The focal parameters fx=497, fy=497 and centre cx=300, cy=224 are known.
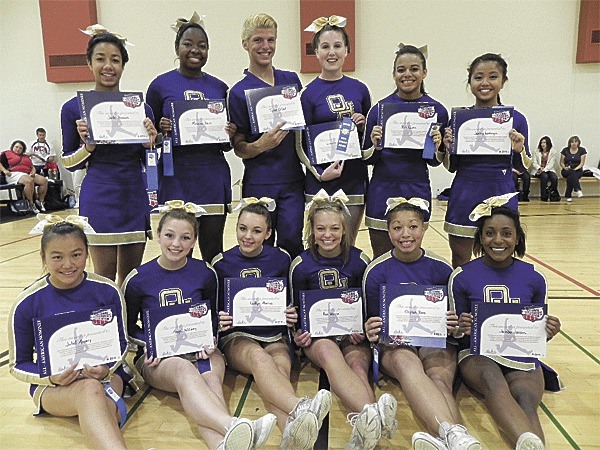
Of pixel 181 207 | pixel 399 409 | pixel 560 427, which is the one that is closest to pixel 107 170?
pixel 181 207

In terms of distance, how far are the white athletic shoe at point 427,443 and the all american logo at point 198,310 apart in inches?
43.6

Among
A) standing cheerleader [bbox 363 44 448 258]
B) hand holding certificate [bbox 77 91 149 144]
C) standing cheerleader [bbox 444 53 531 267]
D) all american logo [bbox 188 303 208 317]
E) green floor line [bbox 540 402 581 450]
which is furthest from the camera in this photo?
standing cheerleader [bbox 363 44 448 258]

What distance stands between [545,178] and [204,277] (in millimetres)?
8297

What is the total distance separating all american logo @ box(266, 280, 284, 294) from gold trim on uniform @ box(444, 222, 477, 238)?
102 cm

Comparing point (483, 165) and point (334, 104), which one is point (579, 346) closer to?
point (483, 165)

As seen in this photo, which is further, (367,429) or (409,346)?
(409,346)

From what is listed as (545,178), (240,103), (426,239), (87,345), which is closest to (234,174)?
(426,239)

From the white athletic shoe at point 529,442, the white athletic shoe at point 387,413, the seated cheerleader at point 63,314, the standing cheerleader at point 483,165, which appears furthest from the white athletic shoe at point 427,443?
the standing cheerleader at point 483,165

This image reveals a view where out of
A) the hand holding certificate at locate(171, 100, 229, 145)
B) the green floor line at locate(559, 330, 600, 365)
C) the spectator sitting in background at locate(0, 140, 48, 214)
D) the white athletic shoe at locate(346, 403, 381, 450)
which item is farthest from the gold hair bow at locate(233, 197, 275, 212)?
the spectator sitting in background at locate(0, 140, 48, 214)

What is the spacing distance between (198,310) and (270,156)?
973 millimetres

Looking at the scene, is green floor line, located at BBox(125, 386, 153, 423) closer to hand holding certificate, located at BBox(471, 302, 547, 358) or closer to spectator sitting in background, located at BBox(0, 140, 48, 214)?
hand holding certificate, located at BBox(471, 302, 547, 358)

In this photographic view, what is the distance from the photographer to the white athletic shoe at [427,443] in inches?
69.1

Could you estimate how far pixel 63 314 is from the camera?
6.73 ft

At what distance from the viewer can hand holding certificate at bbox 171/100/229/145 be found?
265 centimetres
